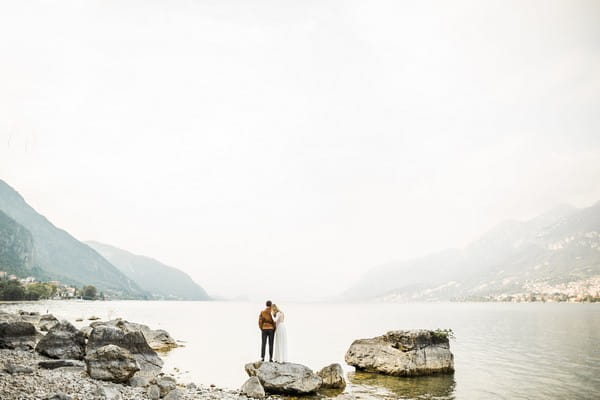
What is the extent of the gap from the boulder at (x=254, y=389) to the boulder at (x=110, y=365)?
21.2 feet

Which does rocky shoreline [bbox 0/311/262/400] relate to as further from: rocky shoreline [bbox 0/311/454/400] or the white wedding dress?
the white wedding dress

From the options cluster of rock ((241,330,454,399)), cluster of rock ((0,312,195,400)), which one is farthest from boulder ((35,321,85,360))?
cluster of rock ((241,330,454,399))

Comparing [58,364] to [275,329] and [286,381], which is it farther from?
[286,381]

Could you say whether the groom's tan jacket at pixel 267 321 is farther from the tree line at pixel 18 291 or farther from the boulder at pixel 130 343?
the tree line at pixel 18 291

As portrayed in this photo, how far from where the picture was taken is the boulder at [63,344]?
1020 inches

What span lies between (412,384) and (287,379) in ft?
29.2

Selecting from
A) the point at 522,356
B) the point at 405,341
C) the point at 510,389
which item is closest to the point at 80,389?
the point at 405,341

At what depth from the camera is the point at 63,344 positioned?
26.4 metres

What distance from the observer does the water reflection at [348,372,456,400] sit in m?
21.7

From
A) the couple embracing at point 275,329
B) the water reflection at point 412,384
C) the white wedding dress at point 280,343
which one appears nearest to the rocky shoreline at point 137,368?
the water reflection at point 412,384

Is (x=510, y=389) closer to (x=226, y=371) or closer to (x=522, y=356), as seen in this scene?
(x=522, y=356)

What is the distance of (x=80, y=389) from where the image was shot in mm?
16484

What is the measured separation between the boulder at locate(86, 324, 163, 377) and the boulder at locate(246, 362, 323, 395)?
27.0 ft

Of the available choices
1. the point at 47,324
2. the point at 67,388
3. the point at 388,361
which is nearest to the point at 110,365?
the point at 67,388
